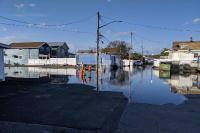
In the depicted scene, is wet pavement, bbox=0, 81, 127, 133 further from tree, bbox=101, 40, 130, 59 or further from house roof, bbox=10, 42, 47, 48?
tree, bbox=101, 40, 130, 59

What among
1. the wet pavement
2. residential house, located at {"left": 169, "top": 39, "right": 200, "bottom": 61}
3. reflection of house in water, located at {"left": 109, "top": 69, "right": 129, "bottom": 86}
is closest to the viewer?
the wet pavement

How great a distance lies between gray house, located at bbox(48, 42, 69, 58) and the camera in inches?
3497

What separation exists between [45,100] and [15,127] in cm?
615

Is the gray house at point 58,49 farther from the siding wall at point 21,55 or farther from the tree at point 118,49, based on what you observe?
the tree at point 118,49

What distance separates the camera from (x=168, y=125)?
1033cm

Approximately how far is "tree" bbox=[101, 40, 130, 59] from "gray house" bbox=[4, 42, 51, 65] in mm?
33012

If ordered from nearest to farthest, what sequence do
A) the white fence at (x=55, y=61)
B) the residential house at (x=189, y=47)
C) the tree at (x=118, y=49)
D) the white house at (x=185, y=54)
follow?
the white house at (x=185, y=54), the white fence at (x=55, y=61), the residential house at (x=189, y=47), the tree at (x=118, y=49)

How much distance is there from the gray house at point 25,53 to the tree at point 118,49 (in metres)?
33.0

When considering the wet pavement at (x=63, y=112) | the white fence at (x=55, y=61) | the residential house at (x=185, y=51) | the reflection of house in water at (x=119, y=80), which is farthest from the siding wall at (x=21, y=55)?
the wet pavement at (x=63, y=112)

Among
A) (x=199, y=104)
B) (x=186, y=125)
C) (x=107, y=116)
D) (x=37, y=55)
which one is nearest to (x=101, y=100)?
(x=107, y=116)

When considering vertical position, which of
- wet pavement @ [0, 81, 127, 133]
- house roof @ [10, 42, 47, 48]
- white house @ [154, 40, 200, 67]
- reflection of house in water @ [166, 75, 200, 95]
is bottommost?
reflection of house in water @ [166, 75, 200, 95]

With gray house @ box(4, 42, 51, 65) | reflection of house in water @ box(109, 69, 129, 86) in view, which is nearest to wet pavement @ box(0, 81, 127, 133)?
reflection of house in water @ box(109, 69, 129, 86)

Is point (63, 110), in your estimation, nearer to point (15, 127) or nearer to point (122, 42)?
point (15, 127)

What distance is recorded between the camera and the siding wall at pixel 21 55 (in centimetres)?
8056
